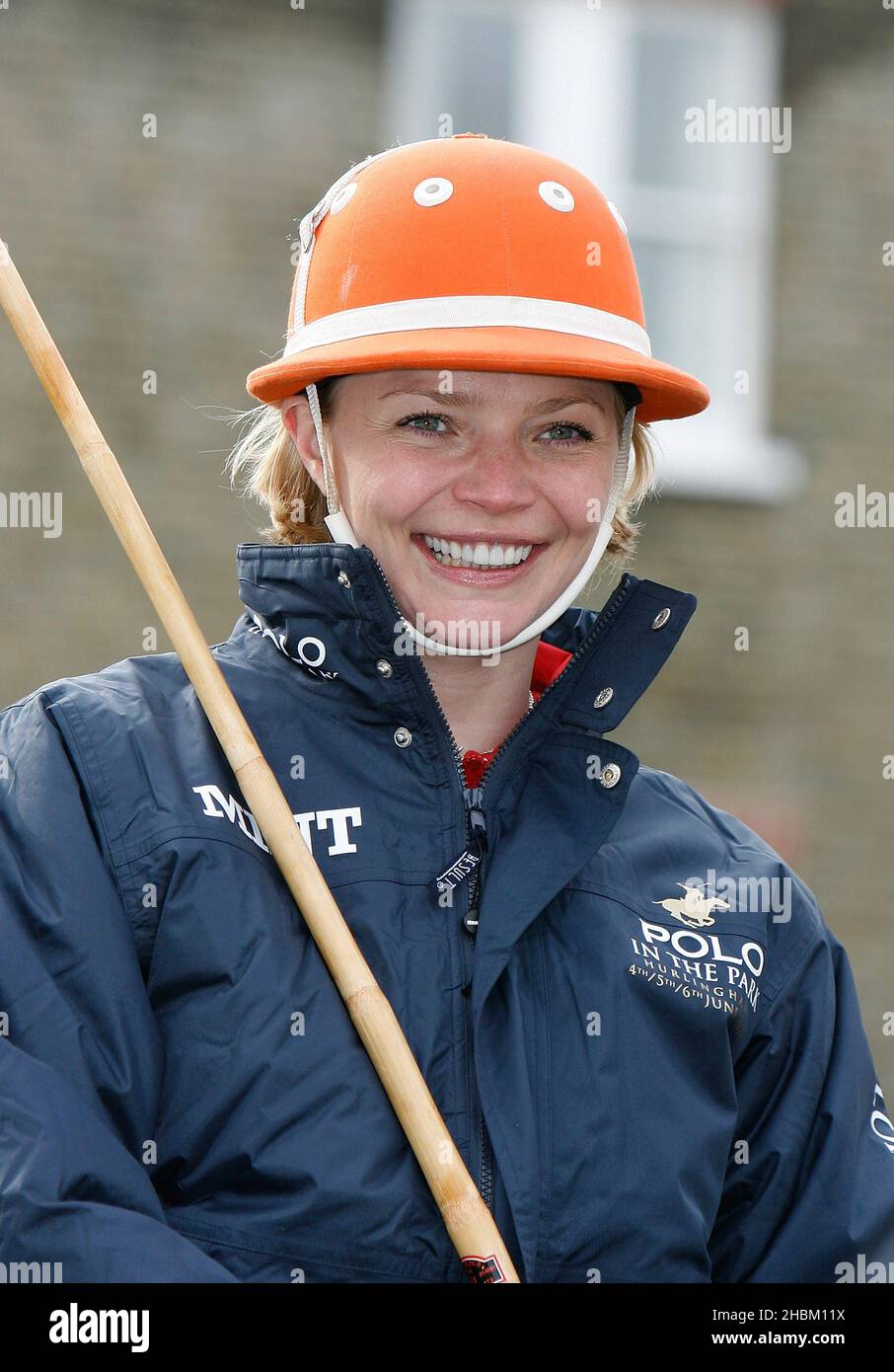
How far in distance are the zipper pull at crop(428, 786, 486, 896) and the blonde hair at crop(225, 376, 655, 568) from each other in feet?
1.53

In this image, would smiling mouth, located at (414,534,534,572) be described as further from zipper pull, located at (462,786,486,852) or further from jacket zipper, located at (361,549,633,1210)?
zipper pull, located at (462,786,486,852)

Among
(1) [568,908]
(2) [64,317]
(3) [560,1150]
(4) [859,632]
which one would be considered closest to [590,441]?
(1) [568,908]

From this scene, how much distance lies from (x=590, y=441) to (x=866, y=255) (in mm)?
4943

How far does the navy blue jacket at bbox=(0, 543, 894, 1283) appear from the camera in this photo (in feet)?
7.05

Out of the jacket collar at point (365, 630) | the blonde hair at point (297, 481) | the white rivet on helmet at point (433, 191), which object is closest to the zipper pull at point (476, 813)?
the jacket collar at point (365, 630)

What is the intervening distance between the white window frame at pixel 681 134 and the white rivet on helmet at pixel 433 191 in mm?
4280

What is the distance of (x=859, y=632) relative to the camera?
285 inches

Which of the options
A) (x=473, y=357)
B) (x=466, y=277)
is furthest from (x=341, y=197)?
(x=473, y=357)

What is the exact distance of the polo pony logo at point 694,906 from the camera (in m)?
2.60

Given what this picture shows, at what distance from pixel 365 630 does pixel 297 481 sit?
0.46m

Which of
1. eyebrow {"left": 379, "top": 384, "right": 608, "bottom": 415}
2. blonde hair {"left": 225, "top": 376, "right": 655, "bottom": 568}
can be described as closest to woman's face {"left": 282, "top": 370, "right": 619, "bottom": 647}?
eyebrow {"left": 379, "top": 384, "right": 608, "bottom": 415}

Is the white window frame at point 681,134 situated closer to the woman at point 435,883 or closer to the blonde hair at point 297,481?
the blonde hair at point 297,481

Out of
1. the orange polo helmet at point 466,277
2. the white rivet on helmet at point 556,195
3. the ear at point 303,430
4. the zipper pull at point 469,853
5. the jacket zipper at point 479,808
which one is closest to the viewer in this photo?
the jacket zipper at point 479,808
